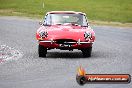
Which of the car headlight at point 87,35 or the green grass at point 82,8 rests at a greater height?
the car headlight at point 87,35

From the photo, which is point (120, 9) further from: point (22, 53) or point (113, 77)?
point (113, 77)

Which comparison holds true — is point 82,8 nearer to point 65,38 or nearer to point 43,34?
point 43,34

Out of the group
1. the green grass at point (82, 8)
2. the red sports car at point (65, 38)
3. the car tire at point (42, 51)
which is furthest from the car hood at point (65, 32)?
the green grass at point (82, 8)

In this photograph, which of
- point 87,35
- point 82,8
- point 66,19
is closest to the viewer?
point 87,35

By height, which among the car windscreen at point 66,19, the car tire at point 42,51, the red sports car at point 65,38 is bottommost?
the car tire at point 42,51

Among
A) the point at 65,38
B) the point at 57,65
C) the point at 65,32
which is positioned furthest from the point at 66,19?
the point at 57,65

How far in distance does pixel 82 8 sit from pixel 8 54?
3504 centimetres

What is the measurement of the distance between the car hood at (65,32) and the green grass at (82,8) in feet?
81.2

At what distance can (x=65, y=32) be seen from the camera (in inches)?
664

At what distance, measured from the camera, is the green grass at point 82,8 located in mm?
45844

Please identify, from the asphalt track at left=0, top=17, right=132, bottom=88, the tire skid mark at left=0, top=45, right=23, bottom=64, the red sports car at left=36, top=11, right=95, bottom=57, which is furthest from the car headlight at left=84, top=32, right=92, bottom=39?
the tire skid mark at left=0, top=45, right=23, bottom=64

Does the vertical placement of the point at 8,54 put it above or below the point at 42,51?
below

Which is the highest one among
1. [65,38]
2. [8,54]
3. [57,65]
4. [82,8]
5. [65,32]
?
[65,32]

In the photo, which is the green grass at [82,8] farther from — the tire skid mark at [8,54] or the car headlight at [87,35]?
the car headlight at [87,35]
